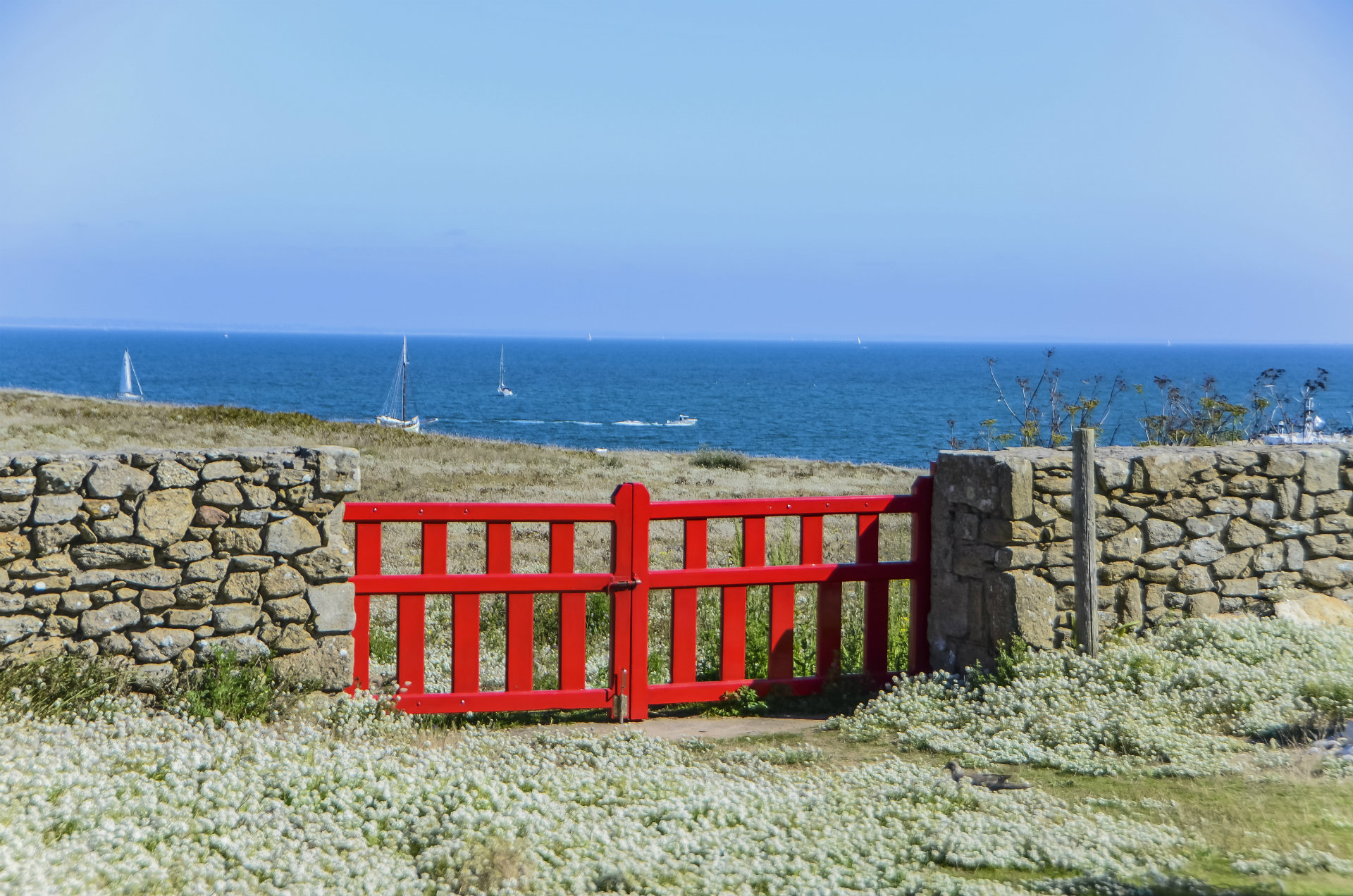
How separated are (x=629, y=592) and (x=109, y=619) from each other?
9.40 feet

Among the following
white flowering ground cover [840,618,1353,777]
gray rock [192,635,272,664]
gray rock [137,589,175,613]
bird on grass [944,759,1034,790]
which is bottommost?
bird on grass [944,759,1034,790]

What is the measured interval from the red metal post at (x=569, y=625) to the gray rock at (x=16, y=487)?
2771 millimetres

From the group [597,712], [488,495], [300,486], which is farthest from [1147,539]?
[488,495]

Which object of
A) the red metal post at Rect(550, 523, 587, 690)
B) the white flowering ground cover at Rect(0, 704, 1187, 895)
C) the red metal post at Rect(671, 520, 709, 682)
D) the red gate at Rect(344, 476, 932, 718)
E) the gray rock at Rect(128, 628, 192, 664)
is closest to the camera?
the white flowering ground cover at Rect(0, 704, 1187, 895)

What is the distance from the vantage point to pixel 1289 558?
7.23m

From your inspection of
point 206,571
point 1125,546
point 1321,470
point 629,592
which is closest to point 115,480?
point 206,571

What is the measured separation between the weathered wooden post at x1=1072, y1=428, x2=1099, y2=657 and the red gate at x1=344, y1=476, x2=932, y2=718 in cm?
96

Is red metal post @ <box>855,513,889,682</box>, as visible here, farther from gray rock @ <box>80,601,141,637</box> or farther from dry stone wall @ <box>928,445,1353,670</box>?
gray rock @ <box>80,601,141,637</box>

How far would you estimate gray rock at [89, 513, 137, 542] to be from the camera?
5555 millimetres

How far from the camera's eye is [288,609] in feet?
19.5

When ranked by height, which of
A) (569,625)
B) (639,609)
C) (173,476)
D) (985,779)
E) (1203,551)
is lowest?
(985,779)

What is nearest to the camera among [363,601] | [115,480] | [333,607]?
[115,480]

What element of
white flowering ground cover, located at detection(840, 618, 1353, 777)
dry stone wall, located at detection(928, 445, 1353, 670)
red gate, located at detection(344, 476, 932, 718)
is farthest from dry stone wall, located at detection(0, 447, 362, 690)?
dry stone wall, located at detection(928, 445, 1353, 670)

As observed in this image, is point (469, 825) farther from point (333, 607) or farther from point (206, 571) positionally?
point (206, 571)
